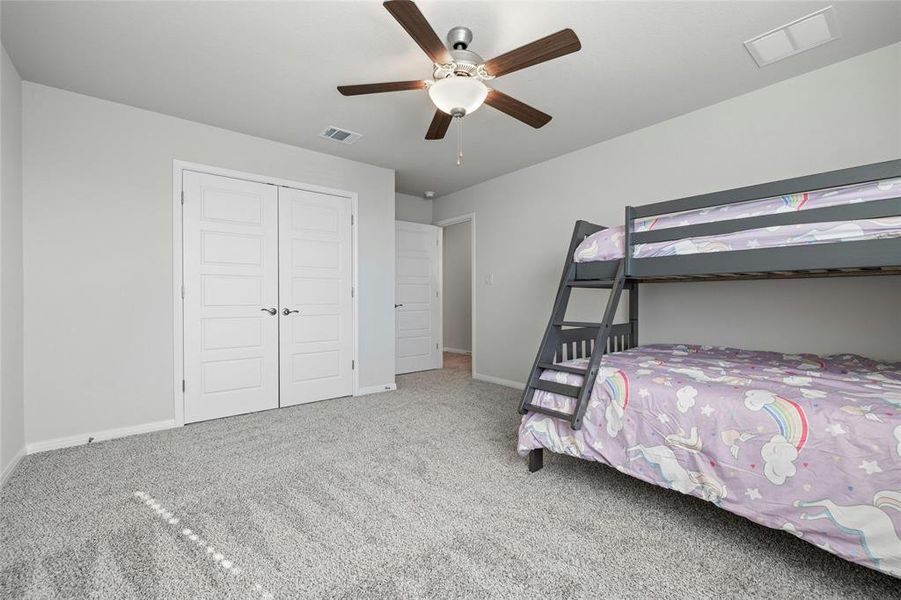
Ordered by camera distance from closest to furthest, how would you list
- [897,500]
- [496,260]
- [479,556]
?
[897,500]
[479,556]
[496,260]

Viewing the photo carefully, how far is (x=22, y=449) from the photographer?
101 inches

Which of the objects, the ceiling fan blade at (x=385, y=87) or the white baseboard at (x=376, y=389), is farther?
the white baseboard at (x=376, y=389)

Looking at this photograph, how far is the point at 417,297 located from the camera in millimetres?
5621

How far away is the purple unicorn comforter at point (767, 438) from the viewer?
4.26 feet

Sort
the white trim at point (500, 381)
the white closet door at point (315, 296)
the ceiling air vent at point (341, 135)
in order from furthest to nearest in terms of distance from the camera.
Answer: the white trim at point (500, 381) → the white closet door at point (315, 296) → the ceiling air vent at point (341, 135)

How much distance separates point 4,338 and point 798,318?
189 inches

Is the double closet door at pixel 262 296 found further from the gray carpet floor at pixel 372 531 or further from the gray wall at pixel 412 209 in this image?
the gray wall at pixel 412 209

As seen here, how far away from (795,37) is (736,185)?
2.96ft

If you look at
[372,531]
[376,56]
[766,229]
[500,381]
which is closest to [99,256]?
[376,56]

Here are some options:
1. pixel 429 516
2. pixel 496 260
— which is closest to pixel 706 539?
pixel 429 516

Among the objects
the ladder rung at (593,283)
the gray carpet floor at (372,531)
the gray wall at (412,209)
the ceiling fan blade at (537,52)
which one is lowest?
the gray carpet floor at (372,531)

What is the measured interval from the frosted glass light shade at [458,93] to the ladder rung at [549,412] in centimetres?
161

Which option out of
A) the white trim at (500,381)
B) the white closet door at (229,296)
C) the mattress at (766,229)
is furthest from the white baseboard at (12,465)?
the white trim at (500,381)

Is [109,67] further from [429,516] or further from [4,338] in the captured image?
[429,516]
